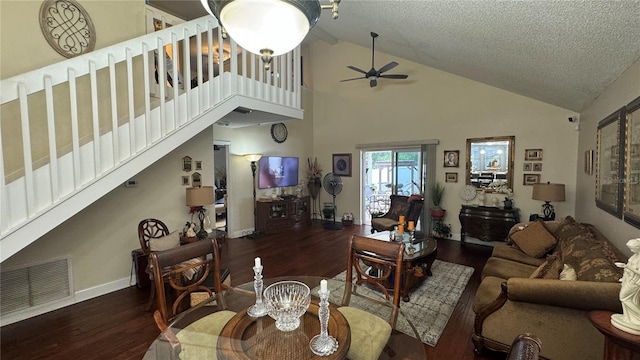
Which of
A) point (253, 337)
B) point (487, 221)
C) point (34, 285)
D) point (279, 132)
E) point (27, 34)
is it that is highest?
point (27, 34)

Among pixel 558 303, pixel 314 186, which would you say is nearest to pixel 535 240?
pixel 558 303

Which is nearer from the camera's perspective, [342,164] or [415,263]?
[415,263]

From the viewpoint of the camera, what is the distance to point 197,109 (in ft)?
9.78

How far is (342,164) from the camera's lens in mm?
6918

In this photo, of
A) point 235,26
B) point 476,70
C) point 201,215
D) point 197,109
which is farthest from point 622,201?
point 201,215

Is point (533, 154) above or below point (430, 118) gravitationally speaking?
below

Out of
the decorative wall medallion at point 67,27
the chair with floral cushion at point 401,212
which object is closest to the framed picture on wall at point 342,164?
the chair with floral cushion at point 401,212

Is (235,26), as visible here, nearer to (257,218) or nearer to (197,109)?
(197,109)

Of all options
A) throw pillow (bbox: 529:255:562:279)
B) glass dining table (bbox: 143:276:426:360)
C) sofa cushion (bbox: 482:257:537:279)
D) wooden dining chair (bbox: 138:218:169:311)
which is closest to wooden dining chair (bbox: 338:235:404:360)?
glass dining table (bbox: 143:276:426:360)

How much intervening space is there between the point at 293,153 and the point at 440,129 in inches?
134

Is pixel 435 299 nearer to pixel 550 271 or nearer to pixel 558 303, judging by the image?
pixel 550 271

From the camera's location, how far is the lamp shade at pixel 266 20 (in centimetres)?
109

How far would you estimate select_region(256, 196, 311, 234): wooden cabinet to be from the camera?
5.76 meters

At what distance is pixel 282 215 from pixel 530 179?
4825mm
